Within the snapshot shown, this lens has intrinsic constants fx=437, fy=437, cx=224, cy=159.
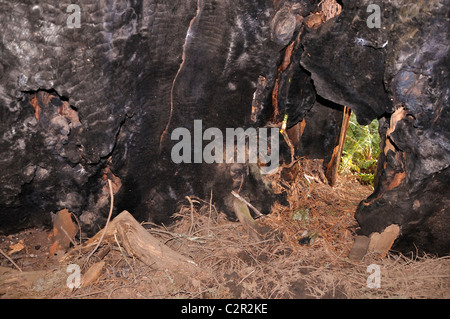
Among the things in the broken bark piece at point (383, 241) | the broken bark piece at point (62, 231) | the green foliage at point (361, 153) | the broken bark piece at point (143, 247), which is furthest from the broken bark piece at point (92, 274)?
the green foliage at point (361, 153)

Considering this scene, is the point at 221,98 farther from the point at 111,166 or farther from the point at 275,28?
the point at 111,166

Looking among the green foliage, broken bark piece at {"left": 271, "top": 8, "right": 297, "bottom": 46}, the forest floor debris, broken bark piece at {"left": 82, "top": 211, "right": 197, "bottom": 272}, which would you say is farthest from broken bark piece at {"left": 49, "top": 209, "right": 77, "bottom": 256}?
the green foliage

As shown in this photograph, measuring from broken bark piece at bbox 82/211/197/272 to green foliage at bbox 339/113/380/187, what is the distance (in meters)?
2.57

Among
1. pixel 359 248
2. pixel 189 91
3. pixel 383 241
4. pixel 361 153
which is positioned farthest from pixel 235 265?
pixel 361 153

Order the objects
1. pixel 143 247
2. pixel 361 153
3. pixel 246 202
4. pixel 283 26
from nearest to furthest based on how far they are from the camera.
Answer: pixel 143 247 → pixel 283 26 → pixel 246 202 → pixel 361 153

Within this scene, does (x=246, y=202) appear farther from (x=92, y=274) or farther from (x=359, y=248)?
(x=92, y=274)

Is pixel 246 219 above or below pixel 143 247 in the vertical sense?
below

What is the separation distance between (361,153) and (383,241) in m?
2.34

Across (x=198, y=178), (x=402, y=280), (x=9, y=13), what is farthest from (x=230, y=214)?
(x=9, y=13)

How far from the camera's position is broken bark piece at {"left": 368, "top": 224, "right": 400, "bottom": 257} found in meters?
3.46

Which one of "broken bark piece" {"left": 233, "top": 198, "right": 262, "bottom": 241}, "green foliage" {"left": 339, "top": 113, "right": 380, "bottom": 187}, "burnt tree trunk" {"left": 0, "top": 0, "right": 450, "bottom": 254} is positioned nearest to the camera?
"burnt tree trunk" {"left": 0, "top": 0, "right": 450, "bottom": 254}

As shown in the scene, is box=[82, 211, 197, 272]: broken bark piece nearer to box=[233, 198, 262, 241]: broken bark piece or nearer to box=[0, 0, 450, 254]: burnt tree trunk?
box=[0, 0, 450, 254]: burnt tree trunk

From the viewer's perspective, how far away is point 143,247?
10.5ft

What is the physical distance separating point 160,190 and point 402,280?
6.58 feet
